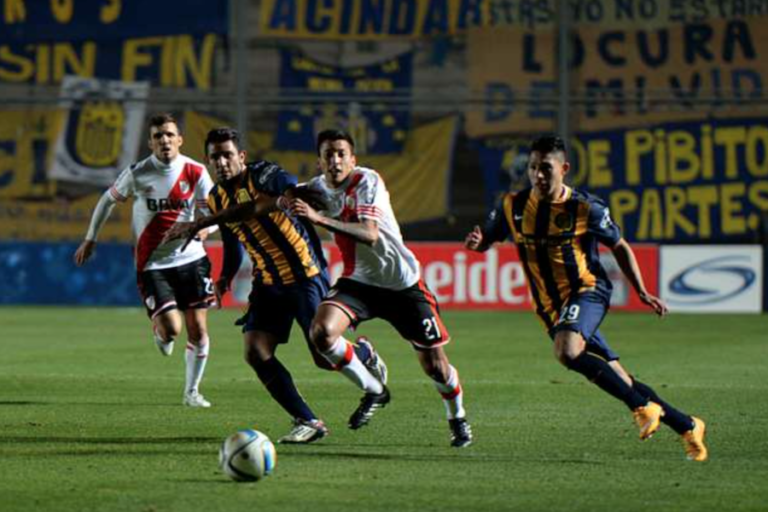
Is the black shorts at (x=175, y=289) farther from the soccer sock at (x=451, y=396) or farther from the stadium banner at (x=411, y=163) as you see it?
the stadium banner at (x=411, y=163)

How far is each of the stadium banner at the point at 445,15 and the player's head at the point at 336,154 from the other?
19011 millimetres

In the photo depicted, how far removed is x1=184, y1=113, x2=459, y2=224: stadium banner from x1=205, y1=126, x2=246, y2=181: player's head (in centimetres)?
1754

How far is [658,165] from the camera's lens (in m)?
27.9

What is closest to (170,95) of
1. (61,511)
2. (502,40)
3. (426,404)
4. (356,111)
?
(356,111)

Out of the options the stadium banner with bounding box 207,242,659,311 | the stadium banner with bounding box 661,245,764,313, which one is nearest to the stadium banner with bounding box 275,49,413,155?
the stadium banner with bounding box 207,242,659,311

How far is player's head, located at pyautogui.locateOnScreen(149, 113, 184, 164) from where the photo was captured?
1193cm

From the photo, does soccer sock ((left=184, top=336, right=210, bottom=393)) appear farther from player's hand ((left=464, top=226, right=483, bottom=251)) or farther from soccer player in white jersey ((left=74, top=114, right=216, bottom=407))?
player's hand ((left=464, top=226, right=483, bottom=251))

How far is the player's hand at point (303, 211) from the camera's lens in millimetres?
8828

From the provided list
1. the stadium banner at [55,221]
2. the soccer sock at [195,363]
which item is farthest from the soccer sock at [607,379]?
the stadium banner at [55,221]

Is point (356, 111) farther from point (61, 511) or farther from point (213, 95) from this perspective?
point (61, 511)

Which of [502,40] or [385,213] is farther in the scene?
[502,40]

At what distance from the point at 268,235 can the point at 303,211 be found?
5.00ft

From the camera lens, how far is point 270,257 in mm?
10297

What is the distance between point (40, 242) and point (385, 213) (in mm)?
17672
